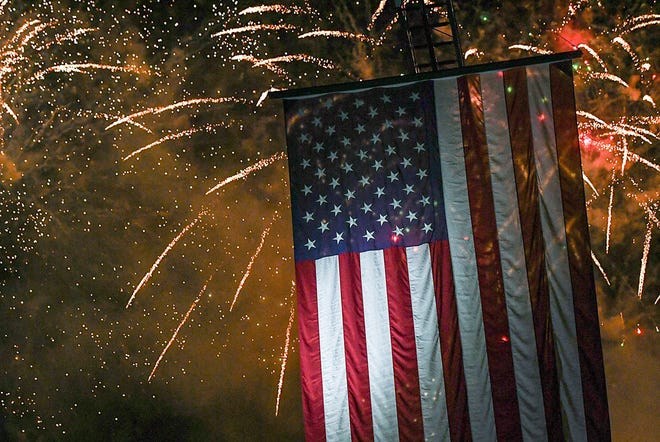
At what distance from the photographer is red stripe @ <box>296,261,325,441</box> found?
5395mm

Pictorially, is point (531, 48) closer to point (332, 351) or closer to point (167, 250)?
point (332, 351)

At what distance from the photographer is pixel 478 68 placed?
5.39 metres

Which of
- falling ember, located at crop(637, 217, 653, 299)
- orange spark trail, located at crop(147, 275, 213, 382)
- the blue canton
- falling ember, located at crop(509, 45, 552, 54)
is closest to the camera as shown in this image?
the blue canton

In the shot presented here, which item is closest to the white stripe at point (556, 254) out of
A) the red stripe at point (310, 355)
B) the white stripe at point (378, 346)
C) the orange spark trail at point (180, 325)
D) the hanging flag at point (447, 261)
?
the hanging flag at point (447, 261)

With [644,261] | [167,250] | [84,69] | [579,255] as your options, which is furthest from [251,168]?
[644,261]

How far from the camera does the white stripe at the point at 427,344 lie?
5238mm

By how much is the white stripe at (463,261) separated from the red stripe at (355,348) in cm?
83

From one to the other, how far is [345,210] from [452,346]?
4.84 ft

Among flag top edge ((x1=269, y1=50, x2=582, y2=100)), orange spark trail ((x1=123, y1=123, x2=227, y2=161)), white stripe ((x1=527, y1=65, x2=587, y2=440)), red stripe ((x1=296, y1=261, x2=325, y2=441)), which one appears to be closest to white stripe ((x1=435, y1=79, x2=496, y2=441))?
flag top edge ((x1=269, y1=50, x2=582, y2=100))

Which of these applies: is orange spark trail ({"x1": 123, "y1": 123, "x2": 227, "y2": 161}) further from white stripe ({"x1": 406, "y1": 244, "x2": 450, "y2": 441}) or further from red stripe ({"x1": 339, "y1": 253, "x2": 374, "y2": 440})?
white stripe ({"x1": 406, "y1": 244, "x2": 450, "y2": 441})

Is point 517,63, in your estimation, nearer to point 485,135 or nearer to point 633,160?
point 485,135

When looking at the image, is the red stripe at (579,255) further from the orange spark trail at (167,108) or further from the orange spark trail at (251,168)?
the orange spark trail at (167,108)

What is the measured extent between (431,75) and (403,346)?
2.33m

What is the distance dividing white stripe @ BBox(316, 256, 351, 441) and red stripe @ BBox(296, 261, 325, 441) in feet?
0.14
